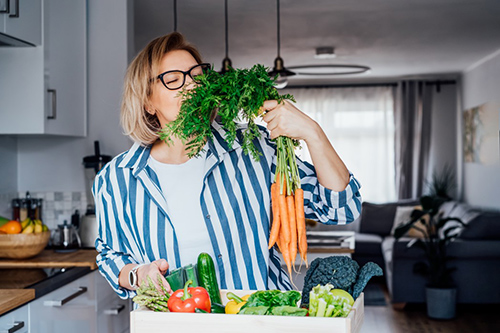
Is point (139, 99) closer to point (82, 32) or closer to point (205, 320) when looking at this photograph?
point (205, 320)

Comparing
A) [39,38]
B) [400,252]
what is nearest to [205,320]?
[39,38]

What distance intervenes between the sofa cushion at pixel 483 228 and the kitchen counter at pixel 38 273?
4051mm

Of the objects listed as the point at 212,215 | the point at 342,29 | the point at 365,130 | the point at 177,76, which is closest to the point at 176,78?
the point at 177,76

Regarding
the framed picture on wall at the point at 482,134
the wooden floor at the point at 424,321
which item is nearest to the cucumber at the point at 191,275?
the wooden floor at the point at 424,321

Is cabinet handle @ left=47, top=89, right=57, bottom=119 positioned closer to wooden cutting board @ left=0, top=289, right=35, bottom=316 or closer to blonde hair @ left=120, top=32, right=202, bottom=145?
wooden cutting board @ left=0, top=289, right=35, bottom=316

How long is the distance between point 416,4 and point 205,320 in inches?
170

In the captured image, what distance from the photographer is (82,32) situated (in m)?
3.32

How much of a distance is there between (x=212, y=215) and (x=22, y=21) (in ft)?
5.31

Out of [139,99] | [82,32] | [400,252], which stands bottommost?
[400,252]

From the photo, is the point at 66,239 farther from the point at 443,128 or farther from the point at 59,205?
the point at 443,128

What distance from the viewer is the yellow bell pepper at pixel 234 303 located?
1.19m

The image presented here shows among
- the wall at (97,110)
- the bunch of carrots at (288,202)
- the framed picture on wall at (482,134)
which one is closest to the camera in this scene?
the bunch of carrots at (288,202)

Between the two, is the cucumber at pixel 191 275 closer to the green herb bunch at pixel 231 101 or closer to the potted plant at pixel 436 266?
the green herb bunch at pixel 231 101

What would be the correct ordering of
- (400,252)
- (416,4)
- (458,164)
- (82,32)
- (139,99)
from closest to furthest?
(139,99), (82,32), (416,4), (400,252), (458,164)
